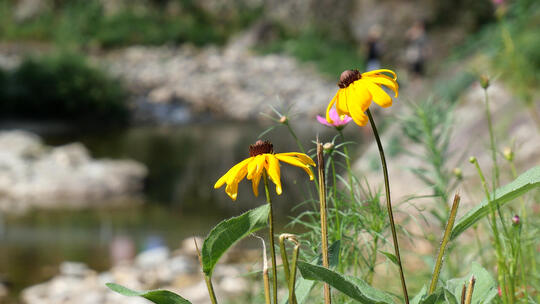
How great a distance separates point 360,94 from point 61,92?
9001 mm

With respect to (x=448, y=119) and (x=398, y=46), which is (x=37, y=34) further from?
(x=448, y=119)

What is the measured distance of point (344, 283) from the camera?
0.64 metres

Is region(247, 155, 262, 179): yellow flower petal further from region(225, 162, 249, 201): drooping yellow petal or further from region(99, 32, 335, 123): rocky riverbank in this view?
region(99, 32, 335, 123): rocky riverbank

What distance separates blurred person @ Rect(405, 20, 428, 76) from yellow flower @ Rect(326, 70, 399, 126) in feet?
31.9

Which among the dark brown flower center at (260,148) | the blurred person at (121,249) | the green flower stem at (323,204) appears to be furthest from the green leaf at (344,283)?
the blurred person at (121,249)

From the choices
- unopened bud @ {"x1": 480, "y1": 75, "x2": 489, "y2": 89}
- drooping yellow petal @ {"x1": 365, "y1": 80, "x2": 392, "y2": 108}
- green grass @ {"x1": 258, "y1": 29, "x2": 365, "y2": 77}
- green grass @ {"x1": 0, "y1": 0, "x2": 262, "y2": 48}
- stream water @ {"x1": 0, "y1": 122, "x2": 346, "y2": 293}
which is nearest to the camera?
drooping yellow petal @ {"x1": 365, "y1": 80, "x2": 392, "y2": 108}

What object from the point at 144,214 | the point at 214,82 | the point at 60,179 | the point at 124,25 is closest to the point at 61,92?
the point at 214,82

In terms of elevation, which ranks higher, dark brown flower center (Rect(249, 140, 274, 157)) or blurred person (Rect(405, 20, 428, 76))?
blurred person (Rect(405, 20, 428, 76))

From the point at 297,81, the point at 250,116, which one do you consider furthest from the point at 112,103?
the point at 297,81

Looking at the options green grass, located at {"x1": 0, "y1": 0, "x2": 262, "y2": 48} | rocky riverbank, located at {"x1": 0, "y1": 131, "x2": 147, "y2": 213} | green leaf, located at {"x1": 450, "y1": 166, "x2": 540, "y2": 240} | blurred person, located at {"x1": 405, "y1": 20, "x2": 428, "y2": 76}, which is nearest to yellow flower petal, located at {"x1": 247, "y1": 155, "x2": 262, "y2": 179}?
green leaf, located at {"x1": 450, "y1": 166, "x2": 540, "y2": 240}

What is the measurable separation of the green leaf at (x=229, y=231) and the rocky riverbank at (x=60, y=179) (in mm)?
4877

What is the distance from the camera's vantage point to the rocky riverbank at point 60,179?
5.39 m

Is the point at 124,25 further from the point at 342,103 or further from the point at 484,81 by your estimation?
the point at 342,103

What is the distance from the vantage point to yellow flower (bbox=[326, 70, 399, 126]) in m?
0.61
